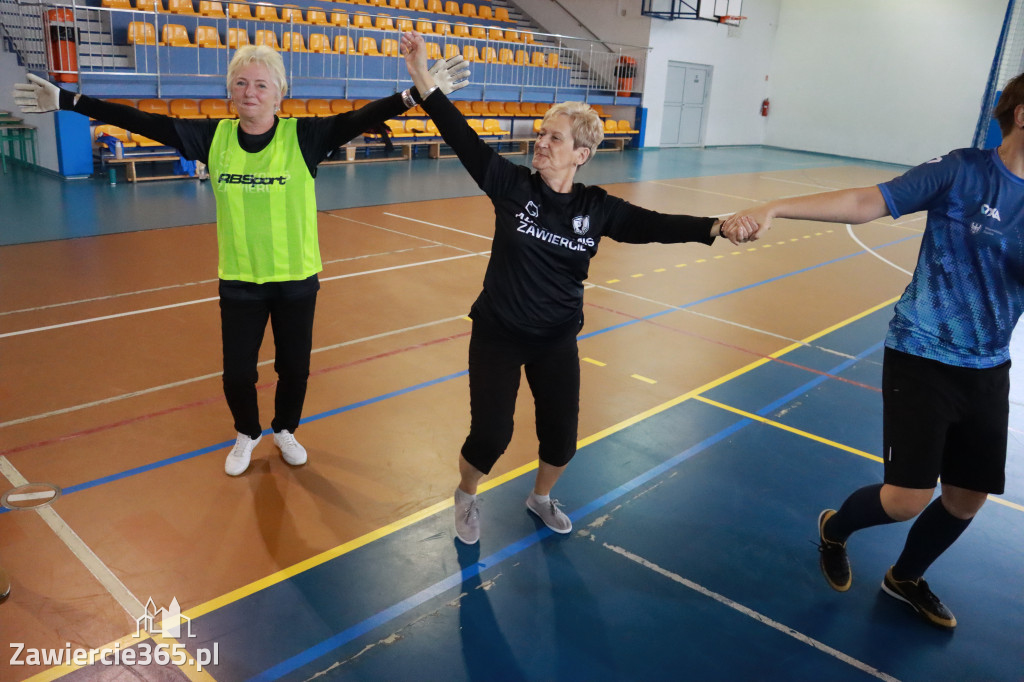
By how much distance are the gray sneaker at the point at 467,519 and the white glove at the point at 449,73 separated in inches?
76.2

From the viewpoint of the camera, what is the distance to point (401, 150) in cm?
1802

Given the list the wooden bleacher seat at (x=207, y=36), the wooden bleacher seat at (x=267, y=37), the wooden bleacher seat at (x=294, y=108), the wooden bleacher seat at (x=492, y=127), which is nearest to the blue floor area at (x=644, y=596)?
the wooden bleacher seat at (x=294, y=108)

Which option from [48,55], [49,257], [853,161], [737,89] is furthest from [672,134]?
[49,257]

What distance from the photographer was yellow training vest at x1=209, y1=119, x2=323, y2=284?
3.79 meters

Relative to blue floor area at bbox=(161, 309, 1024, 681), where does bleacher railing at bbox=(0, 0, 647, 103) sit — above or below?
above

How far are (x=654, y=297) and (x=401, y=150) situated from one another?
11154 millimetres

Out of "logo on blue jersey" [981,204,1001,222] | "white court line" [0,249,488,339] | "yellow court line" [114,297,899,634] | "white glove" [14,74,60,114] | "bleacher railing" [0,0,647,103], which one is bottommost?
"yellow court line" [114,297,899,634]

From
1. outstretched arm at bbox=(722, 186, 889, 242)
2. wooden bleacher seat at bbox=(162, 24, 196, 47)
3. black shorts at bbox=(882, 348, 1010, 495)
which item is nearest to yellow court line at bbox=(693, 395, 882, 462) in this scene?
black shorts at bbox=(882, 348, 1010, 495)

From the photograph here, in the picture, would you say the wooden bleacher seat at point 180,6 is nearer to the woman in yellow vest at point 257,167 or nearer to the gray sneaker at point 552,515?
the woman in yellow vest at point 257,167

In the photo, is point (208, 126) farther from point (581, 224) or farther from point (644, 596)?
point (644, 596)

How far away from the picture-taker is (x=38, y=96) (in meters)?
3.82

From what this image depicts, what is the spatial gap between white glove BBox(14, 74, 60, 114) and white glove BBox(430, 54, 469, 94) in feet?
6.20

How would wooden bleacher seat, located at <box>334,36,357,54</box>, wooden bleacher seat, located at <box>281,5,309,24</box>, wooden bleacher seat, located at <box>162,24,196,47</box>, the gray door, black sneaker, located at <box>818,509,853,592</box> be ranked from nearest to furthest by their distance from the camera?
black sneaker, located at <box>818,509,853,592</box>, wooden bleacher seat, located at <box>162,24,196,47</box>, wooden bleacher seat, located at <box>334,36,357,54</box>, wooden bleacher seat, located at <box>281,5,309,24</box>, the gray door

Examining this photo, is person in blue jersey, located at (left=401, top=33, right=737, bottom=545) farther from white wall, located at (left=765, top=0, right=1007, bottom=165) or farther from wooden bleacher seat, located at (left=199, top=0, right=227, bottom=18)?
white wall, located at (left=765, top=0, right=1007, bottom=165)
